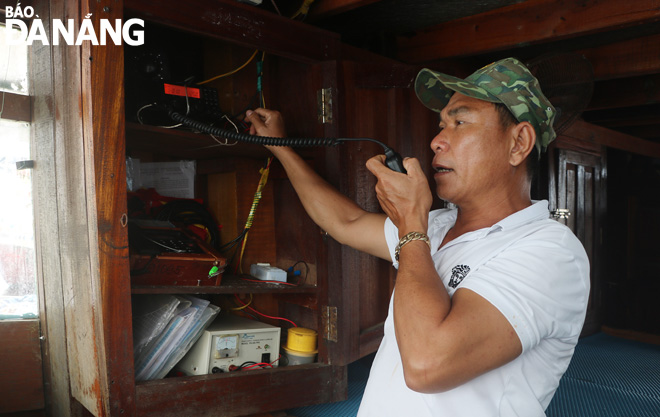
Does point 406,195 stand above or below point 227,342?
above

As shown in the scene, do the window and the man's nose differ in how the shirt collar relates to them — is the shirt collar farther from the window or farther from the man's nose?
the window

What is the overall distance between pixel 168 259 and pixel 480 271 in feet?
2.88

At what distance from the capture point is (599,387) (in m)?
2.73

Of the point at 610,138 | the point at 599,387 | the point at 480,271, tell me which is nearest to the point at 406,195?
the point at 480,271

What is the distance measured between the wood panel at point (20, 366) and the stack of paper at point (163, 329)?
372mm

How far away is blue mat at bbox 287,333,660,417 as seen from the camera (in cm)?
212

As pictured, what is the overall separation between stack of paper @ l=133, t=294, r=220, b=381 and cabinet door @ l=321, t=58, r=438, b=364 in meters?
0.45

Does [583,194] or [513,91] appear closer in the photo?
[513,91]

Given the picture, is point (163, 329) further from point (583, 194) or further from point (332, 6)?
point (583, 194)

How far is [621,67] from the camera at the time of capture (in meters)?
2.64

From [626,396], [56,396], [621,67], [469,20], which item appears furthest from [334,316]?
[621,67]

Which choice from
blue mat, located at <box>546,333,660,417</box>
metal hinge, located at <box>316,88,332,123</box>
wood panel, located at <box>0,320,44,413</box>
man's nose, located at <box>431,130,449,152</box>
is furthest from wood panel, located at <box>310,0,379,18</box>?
blue mat, located at <box>546,333,660,417</box>

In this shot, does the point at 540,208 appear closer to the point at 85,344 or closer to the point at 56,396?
the point at 85,344

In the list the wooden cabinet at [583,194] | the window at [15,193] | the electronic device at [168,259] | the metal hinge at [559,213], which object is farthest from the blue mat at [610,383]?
the window at [15,193]
